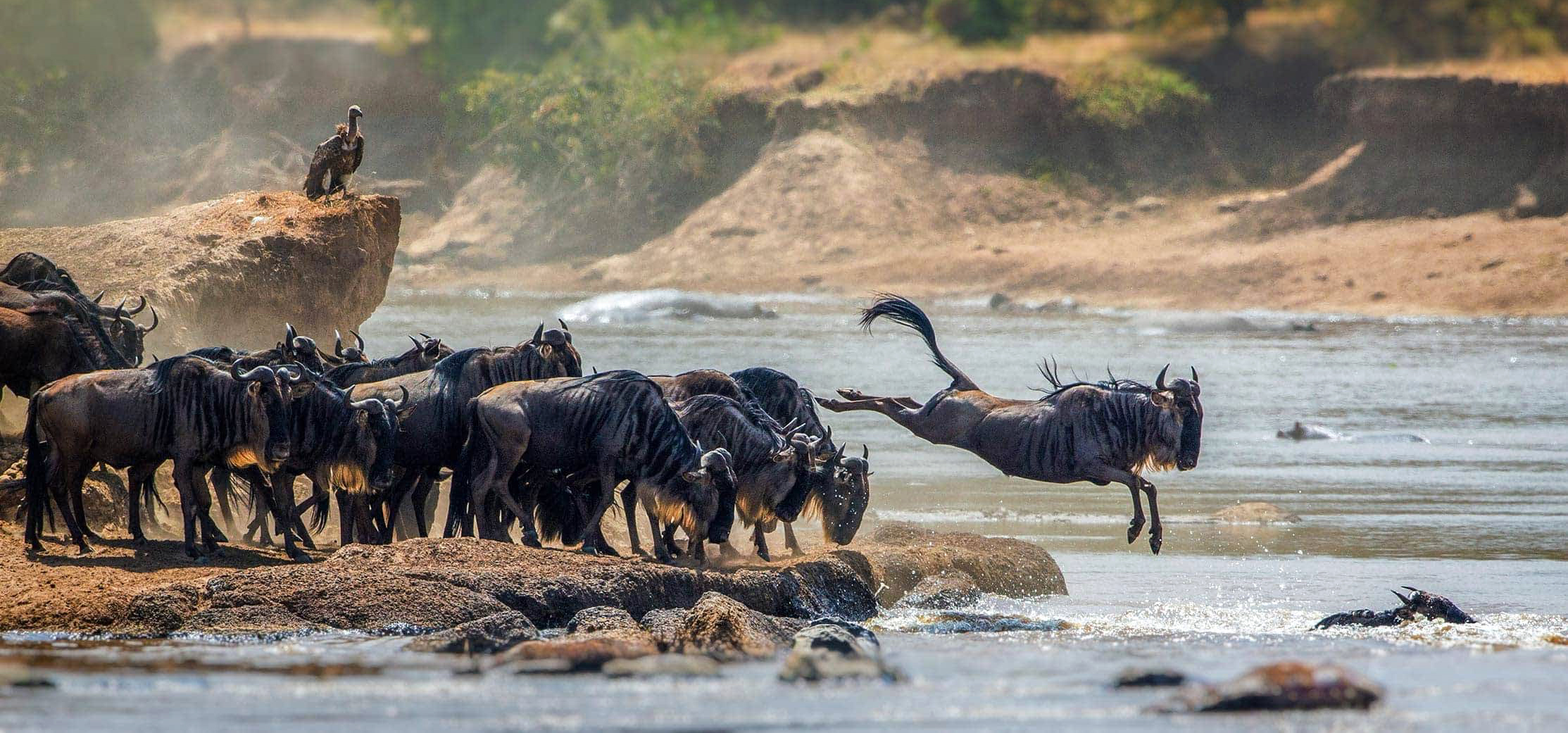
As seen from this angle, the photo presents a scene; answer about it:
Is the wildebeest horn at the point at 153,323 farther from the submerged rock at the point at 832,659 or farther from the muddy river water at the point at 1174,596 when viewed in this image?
the submerged rock at the point at 832,659

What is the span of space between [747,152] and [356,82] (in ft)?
44.3

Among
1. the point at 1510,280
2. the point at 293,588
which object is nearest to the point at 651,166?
the point at 1510,280

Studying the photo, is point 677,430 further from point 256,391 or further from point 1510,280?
point 1510,280

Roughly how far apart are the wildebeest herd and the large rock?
0.45m

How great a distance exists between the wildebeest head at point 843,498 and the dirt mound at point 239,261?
5.73 m

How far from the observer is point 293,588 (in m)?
8.79

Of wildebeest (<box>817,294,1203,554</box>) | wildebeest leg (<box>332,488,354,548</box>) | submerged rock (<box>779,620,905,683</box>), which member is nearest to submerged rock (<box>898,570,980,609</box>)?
wildebeest (<box>817,294,1203,554</box>)

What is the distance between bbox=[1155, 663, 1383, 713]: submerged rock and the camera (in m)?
7.12

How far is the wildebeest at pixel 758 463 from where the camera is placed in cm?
1043

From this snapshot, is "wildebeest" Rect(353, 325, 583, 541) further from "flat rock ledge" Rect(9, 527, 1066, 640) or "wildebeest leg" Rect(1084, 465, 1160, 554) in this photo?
"wildebeest leg" Rect(1084, 465, 1160, 554)

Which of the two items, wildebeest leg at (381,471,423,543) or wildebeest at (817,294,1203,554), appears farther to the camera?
wildebeest at (817,294,1203,554)

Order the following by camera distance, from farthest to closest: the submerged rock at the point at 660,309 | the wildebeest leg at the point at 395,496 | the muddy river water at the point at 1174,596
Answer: the submerged rock at the point at 660,309 < the wildebeest leg at the point at 395,496 < the muddy river water at the point at 1174,596

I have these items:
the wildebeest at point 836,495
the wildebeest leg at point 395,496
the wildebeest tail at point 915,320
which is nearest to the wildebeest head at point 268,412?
the wildebeest leg at point 395,496

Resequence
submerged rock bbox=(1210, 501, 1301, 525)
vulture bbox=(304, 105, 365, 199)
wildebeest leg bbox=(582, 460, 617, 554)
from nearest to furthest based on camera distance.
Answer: wildebeest leg bbox=(582, 460, 617, 554)
submerged rock bbox=(1210, 501, 1301, 525)
vulture bbox=(304, 105, 365, 199)
